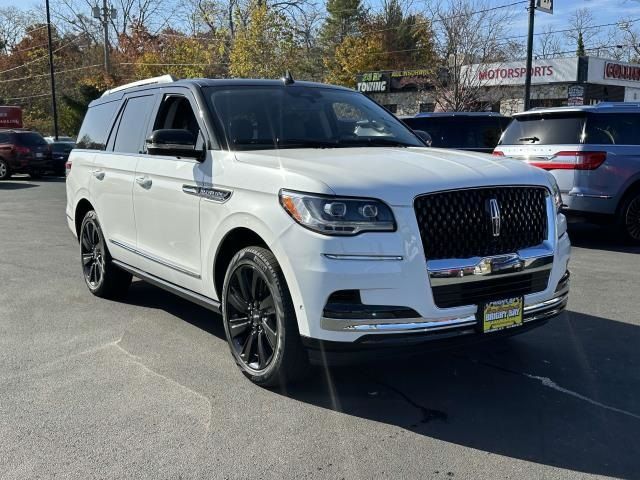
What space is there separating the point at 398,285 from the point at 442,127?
1018cm

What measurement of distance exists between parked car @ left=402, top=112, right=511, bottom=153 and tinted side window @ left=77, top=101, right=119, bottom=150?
737cm

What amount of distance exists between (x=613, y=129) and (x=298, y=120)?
20.4 feet

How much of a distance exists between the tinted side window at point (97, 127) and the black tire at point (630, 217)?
7.01 metres

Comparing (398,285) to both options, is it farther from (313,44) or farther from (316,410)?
(313,44)

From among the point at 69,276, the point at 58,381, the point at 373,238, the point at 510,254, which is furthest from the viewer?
the point at 69,276

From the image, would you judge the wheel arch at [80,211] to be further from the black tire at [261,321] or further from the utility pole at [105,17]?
the utility pole at [105,17]

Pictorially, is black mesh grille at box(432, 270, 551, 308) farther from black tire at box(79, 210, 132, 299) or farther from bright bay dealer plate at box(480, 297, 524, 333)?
black tire at box(79, 210, 132, 299)

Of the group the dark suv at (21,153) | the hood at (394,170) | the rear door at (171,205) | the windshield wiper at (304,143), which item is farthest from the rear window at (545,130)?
the dark suv at (21,153)

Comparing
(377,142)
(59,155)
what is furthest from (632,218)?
(59,155)

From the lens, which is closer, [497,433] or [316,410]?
[497,433]

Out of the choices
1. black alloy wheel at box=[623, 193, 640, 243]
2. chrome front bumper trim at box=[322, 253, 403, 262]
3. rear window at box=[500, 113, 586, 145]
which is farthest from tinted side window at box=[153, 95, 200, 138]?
black alloy wheel at box=[623, 193, 640, 243]

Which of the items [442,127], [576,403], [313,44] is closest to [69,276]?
[576,403]

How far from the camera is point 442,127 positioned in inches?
517

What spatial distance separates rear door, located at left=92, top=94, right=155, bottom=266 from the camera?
5.60 metres
